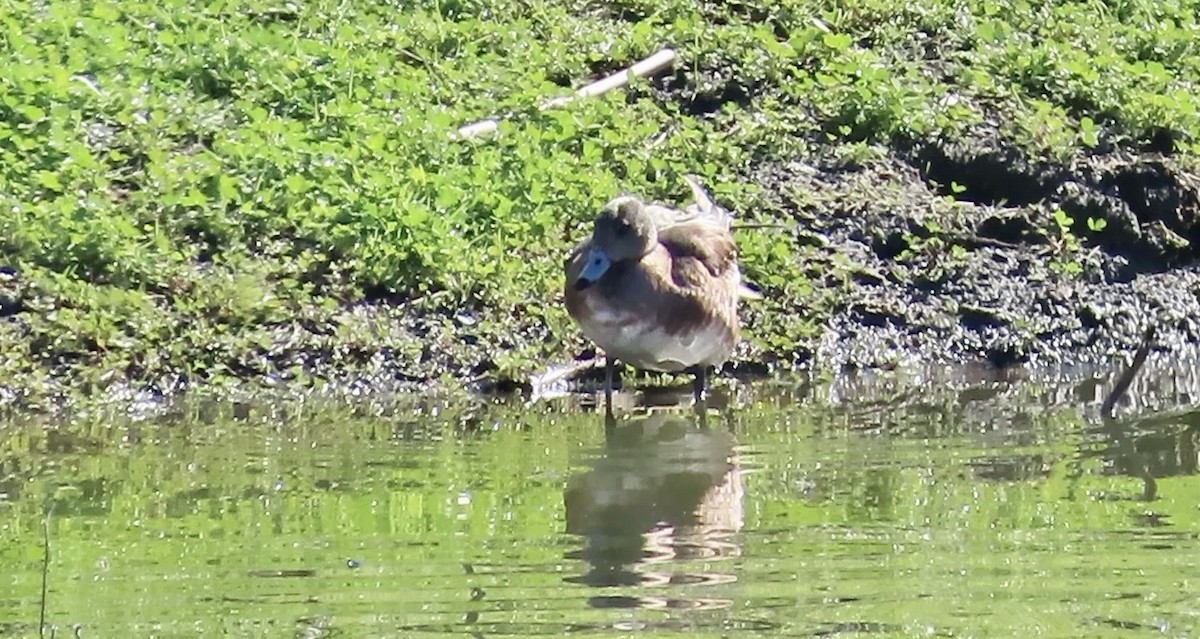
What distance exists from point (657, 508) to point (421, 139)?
3.31m

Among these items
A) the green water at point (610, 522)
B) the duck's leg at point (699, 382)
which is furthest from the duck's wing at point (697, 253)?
the green water at point (610, 522)

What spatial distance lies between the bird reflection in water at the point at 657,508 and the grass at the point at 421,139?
0.98m

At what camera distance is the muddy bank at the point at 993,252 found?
29.2 feet

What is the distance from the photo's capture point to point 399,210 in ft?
28.1

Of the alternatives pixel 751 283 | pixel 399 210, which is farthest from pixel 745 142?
pixel 399 210

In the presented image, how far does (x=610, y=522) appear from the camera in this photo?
602 centimetres

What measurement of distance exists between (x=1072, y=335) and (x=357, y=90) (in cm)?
306

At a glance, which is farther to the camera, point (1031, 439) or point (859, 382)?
point (859, 382)

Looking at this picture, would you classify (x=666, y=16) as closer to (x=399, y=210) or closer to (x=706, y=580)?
(x=399, y=210)

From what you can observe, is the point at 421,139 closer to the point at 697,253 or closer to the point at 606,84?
the point at 606,84

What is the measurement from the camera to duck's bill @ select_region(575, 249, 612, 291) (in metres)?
7.79

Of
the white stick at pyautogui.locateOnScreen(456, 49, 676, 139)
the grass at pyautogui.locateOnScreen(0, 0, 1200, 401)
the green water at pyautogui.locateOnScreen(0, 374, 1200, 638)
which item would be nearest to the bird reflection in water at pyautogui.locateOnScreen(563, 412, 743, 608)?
the green water at pyautogui.locateOnScreen(0, 374, 1200, 638)

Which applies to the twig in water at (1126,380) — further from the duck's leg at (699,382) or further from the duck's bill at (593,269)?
the duck's bill at (593,269)

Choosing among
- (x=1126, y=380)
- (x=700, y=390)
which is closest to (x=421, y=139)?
(x=700, y=390)
